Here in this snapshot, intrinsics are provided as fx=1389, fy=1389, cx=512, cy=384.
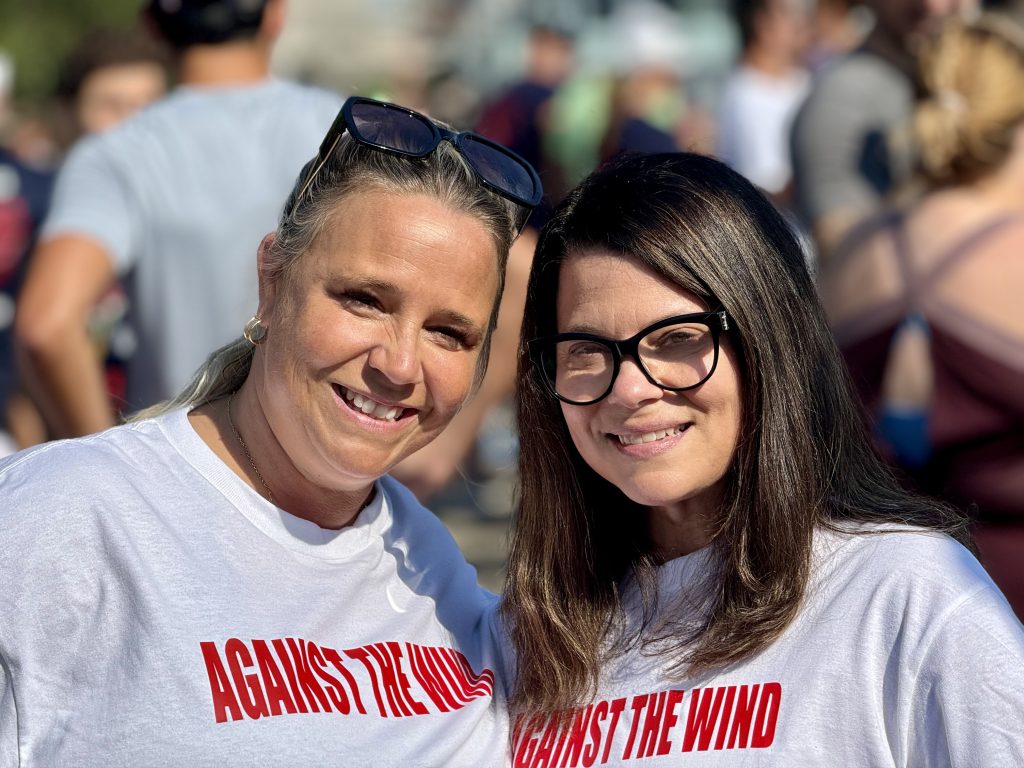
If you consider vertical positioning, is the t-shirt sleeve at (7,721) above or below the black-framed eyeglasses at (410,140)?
below

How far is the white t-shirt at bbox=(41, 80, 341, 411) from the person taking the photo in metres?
3.75

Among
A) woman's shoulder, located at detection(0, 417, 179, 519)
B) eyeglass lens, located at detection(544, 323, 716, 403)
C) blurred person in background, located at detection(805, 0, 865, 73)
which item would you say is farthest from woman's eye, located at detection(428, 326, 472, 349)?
blurred person in background, located at detection(805, 0, 865, 73)

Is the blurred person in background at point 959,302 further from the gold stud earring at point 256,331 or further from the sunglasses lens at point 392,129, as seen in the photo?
the gold stud earring at point 256,331

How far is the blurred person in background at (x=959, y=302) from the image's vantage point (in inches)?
136

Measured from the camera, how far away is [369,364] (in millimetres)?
2375

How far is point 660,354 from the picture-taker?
2312 mm

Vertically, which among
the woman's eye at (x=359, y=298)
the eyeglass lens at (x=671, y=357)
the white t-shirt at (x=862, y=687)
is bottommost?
the white t-shirt at (x=862, y=687)

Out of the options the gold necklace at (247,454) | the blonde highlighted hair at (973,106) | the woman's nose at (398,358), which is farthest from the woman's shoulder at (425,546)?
the blonde highlighted hair at (973,106)

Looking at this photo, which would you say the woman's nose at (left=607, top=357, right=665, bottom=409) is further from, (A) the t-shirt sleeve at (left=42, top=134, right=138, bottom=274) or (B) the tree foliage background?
(B) the tree foliage background

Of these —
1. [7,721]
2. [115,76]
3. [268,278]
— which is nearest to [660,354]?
[268,278]

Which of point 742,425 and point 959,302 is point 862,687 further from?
point 959,302

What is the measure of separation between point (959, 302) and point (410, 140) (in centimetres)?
169

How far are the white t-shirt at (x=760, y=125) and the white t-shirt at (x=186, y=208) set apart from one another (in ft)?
14.0

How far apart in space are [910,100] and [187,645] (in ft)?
11.3
